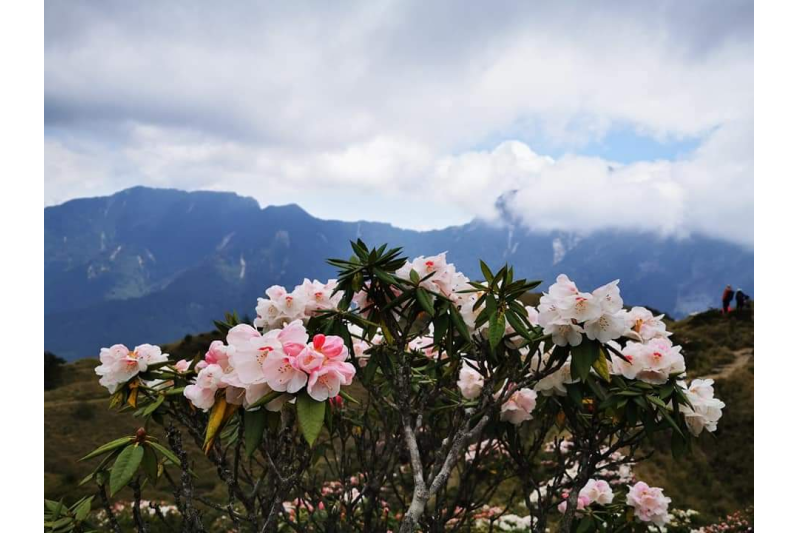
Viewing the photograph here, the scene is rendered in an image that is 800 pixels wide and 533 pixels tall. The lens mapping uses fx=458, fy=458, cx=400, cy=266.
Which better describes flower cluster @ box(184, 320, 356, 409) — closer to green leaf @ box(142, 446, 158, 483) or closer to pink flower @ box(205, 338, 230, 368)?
pink flower @ box(205, 338, 230, 368)

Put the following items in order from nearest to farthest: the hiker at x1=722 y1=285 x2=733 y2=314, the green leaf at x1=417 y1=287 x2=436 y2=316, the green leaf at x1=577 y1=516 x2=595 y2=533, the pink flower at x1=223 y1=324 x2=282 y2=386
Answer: the pink flower at x1=223 y1=324 x2=282 y2=386
the green leaf at x1=417 y1=287 x2=436 y2=316
the green leaf at x1=577 y1=516 x2=595 y2=533
the hiker at x1=722 y1=285 x2=733 y2=314

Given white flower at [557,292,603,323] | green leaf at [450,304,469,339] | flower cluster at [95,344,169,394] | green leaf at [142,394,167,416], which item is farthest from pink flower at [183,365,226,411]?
white flower at [557,292,603,323]

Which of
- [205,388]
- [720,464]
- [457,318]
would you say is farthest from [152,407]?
[720,464]

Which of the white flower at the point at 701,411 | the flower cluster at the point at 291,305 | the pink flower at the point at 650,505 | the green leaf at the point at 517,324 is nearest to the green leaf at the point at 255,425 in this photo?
the flower cluster at the point at 291,305

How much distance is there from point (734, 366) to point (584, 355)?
629 inches

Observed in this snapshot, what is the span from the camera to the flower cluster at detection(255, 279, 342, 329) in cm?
248

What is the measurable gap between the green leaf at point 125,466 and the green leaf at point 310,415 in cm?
56

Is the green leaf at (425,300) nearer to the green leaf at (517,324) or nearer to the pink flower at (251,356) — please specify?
the green leaf at (517,324)

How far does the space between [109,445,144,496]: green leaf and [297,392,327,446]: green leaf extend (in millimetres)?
562

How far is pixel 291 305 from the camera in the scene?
2.48m

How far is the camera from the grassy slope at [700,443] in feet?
30.3

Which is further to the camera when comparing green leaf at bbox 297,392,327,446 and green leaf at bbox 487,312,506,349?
green leaf at bbox 487,312,506,349
